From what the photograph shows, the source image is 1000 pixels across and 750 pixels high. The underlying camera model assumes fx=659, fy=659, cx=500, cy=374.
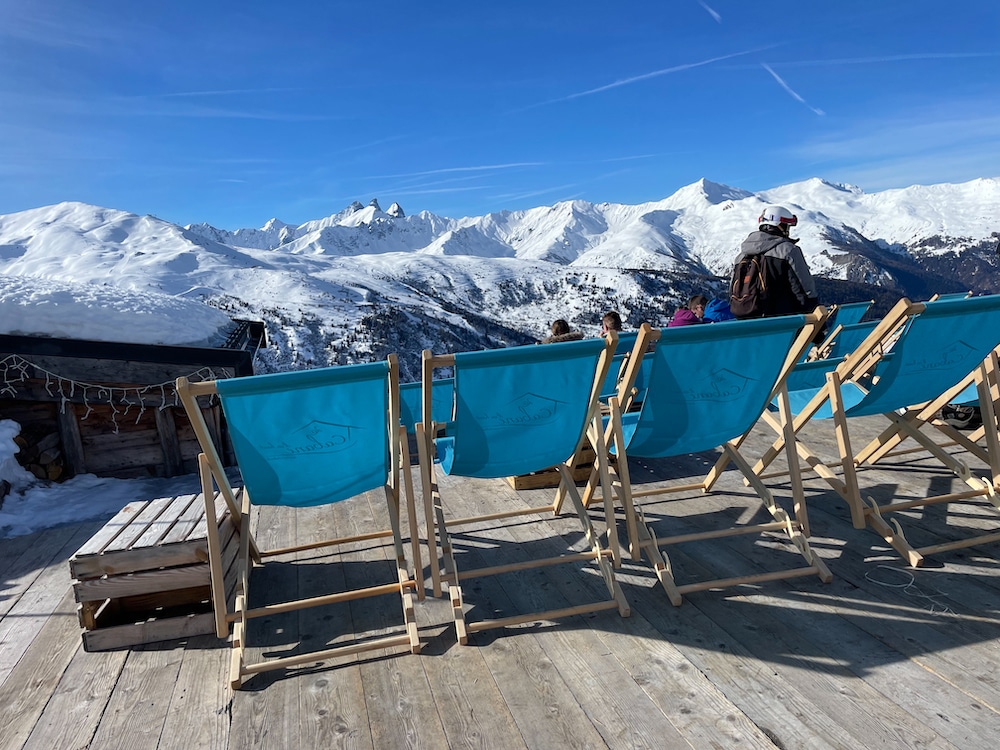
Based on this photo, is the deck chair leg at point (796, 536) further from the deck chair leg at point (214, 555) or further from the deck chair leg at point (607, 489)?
the deck chair leg at point (214, 555)

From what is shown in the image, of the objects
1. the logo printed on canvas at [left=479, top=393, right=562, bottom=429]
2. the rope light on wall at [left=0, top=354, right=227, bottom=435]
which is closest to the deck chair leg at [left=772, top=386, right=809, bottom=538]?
the logo printed on canvas at [left=479, top=393, right=562, bottom=429]

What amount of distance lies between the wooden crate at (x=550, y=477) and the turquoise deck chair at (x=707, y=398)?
1.10 m

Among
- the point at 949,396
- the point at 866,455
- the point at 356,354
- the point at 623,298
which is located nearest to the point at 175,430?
the point at 866,455

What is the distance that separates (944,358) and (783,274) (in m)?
1.27

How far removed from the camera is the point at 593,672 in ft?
7.07

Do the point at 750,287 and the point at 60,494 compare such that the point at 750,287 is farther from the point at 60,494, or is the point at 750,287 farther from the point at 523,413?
the point at 60,494

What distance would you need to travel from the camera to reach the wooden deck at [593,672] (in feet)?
6.14

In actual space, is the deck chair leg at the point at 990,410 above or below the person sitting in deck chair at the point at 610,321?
below

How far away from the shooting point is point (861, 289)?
122000mm

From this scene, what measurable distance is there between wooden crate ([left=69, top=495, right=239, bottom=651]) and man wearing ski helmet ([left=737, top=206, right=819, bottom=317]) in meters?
3.37

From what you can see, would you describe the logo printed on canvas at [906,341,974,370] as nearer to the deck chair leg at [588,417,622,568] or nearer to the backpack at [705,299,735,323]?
the deck chair leg at [588,417,622,568]

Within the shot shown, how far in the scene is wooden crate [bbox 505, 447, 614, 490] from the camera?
4.05m

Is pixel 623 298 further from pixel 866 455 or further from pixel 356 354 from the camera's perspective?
pixel 866 455

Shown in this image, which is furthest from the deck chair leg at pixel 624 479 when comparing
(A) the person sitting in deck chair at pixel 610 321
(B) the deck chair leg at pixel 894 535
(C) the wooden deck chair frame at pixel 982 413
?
(A) the person sitting in deck chair at pixel 610 321
